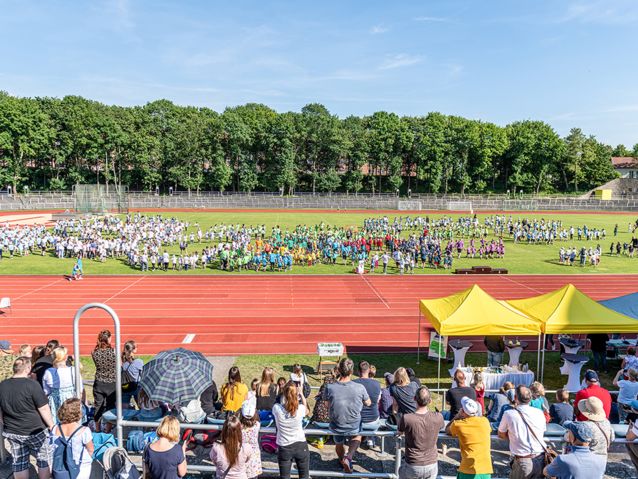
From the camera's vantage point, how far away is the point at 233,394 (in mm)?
7422

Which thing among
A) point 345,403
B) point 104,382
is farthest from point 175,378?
point 345,403

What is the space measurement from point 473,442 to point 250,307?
1662 centimetres

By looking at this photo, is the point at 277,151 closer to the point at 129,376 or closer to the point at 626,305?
the point at 626,305

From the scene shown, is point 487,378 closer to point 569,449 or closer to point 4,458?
point 569,449

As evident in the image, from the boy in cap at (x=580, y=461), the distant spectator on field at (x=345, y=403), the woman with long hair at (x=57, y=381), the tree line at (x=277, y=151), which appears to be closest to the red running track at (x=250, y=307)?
the woman with long hair at (x=57, y=381)

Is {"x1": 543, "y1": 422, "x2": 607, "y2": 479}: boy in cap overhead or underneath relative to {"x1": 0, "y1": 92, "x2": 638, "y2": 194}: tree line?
underneath

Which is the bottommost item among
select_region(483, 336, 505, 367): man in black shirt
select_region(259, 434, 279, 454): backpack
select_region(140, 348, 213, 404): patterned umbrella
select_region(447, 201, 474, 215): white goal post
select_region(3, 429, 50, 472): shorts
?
select_region(259, 434, 279, 454): backpack

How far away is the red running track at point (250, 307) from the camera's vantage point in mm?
16766

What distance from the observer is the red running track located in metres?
16.8

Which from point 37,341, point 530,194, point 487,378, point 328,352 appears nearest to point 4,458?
point 328,352

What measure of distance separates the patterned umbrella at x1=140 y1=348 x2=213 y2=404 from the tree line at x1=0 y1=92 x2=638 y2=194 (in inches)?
3042

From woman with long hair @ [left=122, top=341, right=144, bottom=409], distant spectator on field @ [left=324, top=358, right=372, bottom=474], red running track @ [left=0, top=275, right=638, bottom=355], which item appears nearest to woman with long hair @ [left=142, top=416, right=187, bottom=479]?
distant spectator on field @ [left=324, top=358, right=372, bottom=474]

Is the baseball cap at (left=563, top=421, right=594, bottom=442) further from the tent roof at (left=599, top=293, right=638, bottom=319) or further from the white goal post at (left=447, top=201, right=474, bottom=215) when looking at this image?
the white goal post at (left=447, top=201, right=474, bottom=215)

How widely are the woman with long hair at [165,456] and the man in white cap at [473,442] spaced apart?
3156 mm
